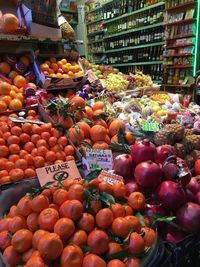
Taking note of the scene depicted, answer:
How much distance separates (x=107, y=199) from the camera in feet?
3.35

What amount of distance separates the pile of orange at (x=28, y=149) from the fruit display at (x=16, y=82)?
1.27ft

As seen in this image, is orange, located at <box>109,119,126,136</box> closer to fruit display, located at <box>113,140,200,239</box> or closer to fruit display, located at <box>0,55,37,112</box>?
fruit display, located at <box>113,140,200,239</box>

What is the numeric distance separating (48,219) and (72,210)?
0.28ft

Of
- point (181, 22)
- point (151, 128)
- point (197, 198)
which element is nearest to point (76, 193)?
point (197, 198)

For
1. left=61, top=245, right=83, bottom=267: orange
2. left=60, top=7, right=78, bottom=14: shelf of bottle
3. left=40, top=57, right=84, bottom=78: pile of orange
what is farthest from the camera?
left=60, top=7, right=78, bottom=14: shelf of bottle

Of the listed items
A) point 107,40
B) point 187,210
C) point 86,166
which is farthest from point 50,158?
point 107,40

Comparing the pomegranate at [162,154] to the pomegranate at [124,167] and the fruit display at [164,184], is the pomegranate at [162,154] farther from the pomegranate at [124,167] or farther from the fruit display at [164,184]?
the pomegranate at [124,167]

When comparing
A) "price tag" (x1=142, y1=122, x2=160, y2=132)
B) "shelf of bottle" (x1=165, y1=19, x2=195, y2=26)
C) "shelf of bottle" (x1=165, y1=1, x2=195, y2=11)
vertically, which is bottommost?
"price tag" (x1=142, y1=122, x2=160, y2=132)

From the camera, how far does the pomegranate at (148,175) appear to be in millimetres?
1105

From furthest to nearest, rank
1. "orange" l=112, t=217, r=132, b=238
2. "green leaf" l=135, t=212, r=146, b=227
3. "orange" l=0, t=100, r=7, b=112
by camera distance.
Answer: "orange" l=0, t=100, r=7, b=112
"green leaf" l=135, t=212, r=146, b=227
"orange" l=112, t=217, r=132, b=238

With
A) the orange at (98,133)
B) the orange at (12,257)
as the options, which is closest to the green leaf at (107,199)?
the orange at (12,257)

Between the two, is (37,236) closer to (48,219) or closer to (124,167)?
(48,219)

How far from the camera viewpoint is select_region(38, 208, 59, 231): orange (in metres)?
0.92

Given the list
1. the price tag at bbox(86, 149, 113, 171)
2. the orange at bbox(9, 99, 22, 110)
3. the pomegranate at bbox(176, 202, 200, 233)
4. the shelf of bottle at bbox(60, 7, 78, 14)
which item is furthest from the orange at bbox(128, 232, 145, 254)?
the shelf of bottle at bbox(60, 7, 78, 14)
